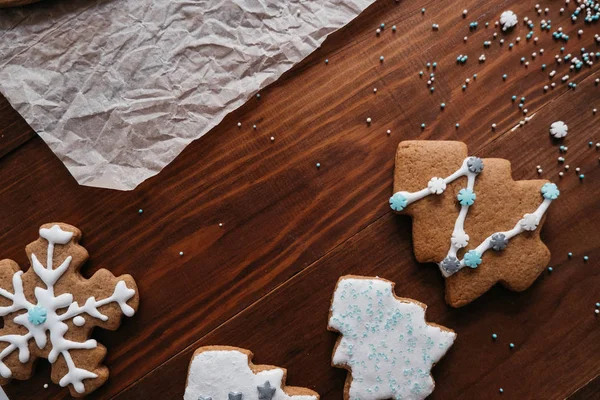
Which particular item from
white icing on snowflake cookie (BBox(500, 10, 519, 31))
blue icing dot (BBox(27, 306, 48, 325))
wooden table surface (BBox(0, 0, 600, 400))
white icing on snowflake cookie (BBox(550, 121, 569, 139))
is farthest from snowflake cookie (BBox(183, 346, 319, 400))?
white icing on snowflake cookie (BBox(500, 10, 519, 31))

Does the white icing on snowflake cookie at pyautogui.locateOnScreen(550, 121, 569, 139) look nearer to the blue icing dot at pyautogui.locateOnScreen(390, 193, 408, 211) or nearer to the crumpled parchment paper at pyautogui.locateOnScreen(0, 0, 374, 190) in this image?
the blue icing dot at pyautogui.locateOnScreen(390, 193, 408, 211)

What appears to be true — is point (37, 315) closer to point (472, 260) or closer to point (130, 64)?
point (130, 64)

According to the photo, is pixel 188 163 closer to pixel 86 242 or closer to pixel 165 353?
pixel 86 242

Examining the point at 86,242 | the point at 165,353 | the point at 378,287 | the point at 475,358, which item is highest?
the point at 86,242

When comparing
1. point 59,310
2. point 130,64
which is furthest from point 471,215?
point 59,310

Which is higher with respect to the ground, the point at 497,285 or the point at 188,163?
the point at 188,163

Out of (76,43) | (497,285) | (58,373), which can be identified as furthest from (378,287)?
(76,43)

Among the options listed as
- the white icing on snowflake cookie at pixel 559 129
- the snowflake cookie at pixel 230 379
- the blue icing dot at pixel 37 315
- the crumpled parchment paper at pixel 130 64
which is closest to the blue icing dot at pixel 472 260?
the white icing on snowflake cookie at pixel 559 129
